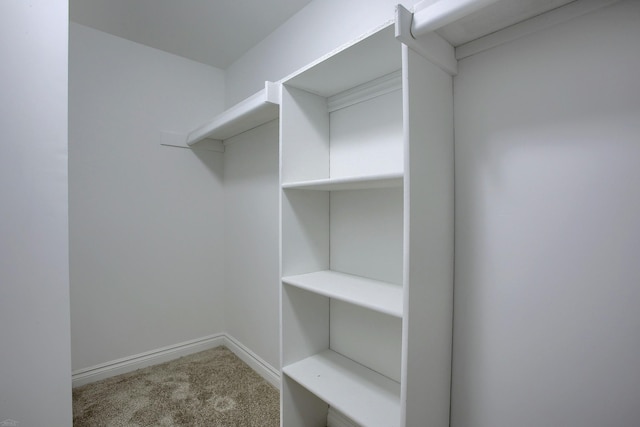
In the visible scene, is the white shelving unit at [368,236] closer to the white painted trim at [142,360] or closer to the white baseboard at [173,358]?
the white baseboard at [173,358]

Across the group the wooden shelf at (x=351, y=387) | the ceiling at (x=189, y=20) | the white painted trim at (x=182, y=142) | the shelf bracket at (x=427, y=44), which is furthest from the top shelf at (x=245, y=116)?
the wooden shelf at (x=351, y=387)

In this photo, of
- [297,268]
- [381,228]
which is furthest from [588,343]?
[297,268]

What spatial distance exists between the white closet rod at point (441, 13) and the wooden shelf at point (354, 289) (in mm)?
887

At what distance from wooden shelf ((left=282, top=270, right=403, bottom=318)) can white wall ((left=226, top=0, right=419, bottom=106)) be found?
1.17 m

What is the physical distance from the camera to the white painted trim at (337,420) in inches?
59.9

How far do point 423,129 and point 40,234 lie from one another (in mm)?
1467

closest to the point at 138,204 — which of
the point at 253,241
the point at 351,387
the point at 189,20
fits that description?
the point at 253,241

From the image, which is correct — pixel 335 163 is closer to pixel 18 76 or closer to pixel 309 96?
pixel 309 96

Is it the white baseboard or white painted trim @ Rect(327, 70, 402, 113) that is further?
the white baseboard

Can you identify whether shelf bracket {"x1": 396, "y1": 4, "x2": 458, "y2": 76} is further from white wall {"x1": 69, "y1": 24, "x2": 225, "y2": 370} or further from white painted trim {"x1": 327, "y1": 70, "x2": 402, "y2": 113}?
white wall {"x1": 69, "y1": 24, "x2": 225, "y2": 370}

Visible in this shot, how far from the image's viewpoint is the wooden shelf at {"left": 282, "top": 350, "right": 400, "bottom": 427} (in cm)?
112

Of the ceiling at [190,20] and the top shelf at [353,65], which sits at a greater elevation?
the ceiling at [190,20]

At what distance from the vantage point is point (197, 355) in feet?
8.04

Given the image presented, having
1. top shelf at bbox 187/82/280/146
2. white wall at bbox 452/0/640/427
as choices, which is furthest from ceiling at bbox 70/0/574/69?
white wall at bbox 452/0/640/427
